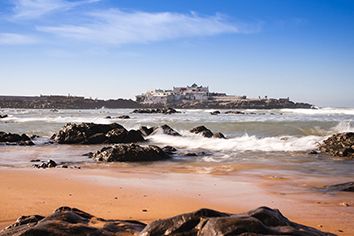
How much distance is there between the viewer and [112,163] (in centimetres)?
1159

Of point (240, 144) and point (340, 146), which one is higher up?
point (340, 146)

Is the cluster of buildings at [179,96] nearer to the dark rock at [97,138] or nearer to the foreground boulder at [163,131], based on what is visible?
the foreground boulder at [163,131]

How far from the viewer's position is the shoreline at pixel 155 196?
17.8 ft

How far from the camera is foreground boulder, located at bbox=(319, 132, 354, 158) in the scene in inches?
529

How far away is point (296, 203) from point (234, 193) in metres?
1.09

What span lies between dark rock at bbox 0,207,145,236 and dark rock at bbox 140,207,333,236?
0.33 metres

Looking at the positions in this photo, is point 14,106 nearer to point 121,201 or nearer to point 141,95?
point 141,95

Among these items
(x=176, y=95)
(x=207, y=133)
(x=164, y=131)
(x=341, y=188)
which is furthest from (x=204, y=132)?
(x=176, y=95)

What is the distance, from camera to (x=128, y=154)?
476 inches

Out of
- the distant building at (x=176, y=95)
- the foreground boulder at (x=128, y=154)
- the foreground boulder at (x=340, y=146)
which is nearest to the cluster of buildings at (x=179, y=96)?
the distant building at (x=176, y=95)

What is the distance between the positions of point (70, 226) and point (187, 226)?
1034 millimetres

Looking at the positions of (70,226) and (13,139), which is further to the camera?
(13,139)

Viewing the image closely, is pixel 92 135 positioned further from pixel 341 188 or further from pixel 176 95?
pixel 176 95

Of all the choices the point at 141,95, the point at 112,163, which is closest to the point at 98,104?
the point at 141,95
